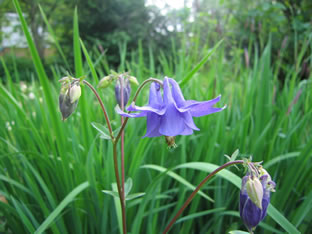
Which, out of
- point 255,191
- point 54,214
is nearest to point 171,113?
point 255,191

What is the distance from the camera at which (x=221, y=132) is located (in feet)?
4.22

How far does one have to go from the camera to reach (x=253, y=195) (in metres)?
0.56

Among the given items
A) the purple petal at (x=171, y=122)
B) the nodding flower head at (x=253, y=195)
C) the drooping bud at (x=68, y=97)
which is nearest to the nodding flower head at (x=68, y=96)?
the drooping bud at (x=68, y=97)

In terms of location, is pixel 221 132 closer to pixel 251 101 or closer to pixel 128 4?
pixel 251 101

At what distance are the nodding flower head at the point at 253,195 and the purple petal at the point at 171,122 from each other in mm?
179

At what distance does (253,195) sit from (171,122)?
0.74 ft

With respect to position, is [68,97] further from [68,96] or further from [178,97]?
[178,97]

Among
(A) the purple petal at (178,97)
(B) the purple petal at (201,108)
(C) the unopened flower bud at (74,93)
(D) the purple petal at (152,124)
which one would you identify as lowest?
(D) the purple petal at (152,124)

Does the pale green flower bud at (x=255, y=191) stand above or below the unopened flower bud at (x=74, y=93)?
below

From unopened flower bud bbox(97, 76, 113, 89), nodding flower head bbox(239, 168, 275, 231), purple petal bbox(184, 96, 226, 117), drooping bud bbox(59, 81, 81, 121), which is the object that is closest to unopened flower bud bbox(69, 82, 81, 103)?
drooping bud bbox(59, 81, 81, 121)

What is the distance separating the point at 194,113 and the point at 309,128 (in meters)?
1.22

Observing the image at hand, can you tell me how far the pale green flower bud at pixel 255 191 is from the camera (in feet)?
1.83

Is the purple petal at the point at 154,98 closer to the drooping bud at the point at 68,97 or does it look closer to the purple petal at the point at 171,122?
the purple petal at the point at 171,122

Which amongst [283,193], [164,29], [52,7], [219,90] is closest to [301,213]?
[283,193]
